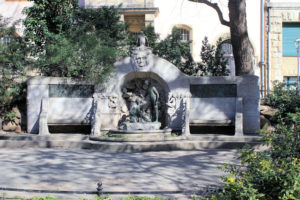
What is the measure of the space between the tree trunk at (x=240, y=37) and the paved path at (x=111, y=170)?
16.3ft

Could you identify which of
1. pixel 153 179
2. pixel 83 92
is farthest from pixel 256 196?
pixel 83 92

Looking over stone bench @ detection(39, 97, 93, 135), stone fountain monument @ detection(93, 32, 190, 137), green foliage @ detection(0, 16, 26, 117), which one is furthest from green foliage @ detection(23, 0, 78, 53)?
stone fountain monument @ detection(93, 32, 190, 137)

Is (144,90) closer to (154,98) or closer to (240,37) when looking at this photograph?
(154,98)

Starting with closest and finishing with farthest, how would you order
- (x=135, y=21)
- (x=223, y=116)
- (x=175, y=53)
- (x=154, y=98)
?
(x=223, y=116)
(x=154, y=98)
(x=175, y=53)
(x=135, y=21)

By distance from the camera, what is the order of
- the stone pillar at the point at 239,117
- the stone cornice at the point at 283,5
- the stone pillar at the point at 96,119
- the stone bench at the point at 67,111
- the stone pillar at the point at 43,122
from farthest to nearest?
1. the stone cornice at the point at 283,5
2. the stone bench at the point at 67,111
3. the stone pillar at the point at 43,122
4. the stone pillar at the point at 96,119
5. the stone pillar at the point at 239,117

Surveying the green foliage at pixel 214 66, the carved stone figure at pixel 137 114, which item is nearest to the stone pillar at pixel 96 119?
the carved stone figure at pixel 137 114

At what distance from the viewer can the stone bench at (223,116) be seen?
477 inches

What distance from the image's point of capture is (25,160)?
8.65 m

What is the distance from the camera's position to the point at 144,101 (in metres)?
12.9

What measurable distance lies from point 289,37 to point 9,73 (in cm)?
2021

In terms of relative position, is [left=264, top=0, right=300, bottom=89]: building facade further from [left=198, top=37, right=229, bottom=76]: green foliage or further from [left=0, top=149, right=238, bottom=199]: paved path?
[left=0, top=149, right=238, bottom=199]: paved path

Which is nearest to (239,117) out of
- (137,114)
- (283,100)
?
(283,100)

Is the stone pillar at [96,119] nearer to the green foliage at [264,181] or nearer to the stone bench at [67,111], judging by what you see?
the stone bench at [67,111]

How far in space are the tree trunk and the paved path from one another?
16.3ft
